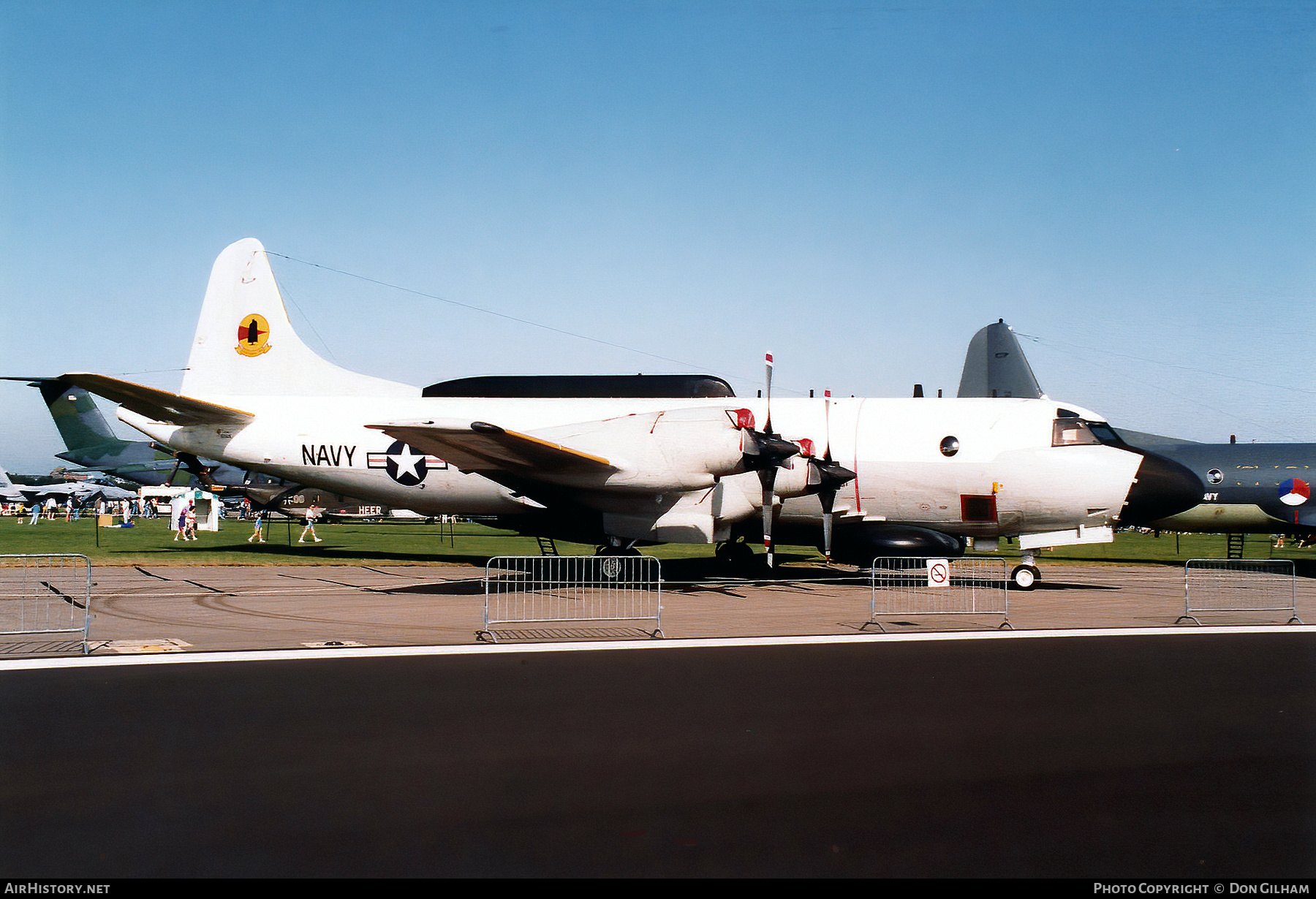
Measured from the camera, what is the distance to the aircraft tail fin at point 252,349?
70.3 ft

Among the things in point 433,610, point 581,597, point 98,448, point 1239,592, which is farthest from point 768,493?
point 98,448

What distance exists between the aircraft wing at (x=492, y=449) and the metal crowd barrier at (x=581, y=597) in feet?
5.62

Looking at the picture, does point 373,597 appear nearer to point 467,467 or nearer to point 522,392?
point 467,467

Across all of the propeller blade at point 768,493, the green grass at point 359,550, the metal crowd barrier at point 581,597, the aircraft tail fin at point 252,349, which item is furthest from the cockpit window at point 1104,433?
the aircraft tail fin at point 252,349

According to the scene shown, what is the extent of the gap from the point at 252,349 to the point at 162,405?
2748 millimetres

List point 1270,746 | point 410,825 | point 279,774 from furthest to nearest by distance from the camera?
point 1270,746
point 279,774
point 410,825

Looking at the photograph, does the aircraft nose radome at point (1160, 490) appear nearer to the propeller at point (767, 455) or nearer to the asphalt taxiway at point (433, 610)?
the asphalt taxiway at point (433, 610)

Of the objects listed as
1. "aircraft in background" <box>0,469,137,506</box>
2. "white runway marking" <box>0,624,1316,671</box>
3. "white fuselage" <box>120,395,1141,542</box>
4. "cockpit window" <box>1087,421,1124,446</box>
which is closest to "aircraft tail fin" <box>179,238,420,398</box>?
"white fuselage" <box>120,395,1141,542</box>

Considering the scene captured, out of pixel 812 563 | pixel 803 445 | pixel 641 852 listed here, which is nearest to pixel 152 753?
pixel 641 852

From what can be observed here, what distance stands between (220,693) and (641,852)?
187 inches

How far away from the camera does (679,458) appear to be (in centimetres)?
1670

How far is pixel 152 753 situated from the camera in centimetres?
554

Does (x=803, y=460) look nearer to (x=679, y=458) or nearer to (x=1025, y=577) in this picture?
(x=679, y=458)

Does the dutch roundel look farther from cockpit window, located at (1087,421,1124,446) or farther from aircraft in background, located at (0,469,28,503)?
aircraft in background, located at (0,469,28,503)
